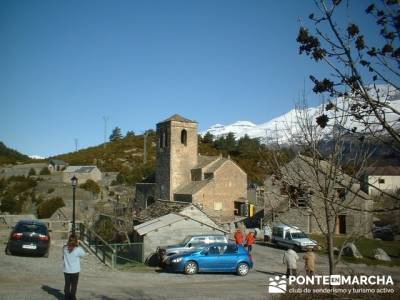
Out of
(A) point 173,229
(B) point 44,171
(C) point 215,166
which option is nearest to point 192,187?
(C) point 215,166

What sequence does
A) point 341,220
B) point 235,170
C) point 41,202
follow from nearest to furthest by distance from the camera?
point 341,220
point 235,170
point 41,202

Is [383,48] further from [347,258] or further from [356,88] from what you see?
[347,258]

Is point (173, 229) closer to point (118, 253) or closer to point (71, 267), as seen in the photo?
point (118, 253)

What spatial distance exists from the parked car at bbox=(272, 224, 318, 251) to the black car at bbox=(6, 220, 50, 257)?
612 inches

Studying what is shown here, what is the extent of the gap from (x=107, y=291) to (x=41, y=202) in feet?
150

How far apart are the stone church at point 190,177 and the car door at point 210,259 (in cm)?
2416

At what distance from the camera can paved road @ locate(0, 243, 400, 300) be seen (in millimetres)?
13375

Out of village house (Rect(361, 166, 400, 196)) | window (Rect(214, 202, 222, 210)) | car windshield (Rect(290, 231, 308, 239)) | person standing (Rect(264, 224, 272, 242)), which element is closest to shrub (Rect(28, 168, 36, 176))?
window (Rect(214, 202, 222, 210))

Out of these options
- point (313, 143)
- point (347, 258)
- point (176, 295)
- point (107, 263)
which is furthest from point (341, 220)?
point (313, 143)

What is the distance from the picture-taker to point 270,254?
1073 inches

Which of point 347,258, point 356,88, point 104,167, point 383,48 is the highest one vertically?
point 104,167

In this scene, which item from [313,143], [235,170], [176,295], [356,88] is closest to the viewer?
[356,88]

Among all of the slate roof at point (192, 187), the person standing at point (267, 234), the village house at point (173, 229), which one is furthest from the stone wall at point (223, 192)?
the village house at point (173, 229)

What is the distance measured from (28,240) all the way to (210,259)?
320 inches
